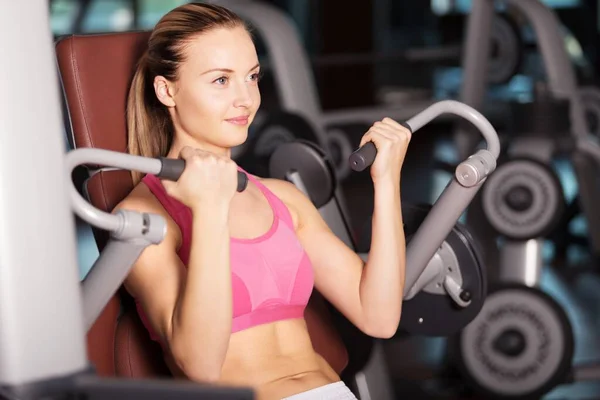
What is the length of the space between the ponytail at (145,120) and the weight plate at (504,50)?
1.96 m

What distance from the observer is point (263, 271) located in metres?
1.15

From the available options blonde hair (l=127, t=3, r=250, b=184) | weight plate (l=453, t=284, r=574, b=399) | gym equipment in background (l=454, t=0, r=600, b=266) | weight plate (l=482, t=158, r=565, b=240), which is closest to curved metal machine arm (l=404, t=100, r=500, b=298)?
blonde hair (l=127, t=3, r=250, b=184)

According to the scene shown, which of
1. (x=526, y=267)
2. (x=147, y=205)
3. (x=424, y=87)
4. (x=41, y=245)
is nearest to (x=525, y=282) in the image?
(x=526, y=267)

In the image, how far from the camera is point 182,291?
42.6 inches

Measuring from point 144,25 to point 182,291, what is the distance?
6921mm

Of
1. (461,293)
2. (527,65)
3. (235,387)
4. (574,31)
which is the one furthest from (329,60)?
(235,387)

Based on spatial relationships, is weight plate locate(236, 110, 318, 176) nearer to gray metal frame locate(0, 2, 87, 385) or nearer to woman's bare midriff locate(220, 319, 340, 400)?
woman's bare midriff locate(220, 319, 340, 400)

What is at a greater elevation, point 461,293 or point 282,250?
point 282,250

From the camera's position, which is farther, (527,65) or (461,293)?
(527,65)

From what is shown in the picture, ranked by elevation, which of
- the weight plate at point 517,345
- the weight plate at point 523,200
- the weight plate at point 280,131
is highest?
the weight plate at point 280,131

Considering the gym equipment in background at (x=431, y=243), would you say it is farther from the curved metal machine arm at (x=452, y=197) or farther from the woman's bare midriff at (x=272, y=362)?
the woman's bare midriff at (x=272, y=362)

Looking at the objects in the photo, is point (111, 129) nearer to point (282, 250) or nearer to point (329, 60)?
point (282, 250)

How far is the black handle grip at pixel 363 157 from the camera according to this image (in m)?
1.11

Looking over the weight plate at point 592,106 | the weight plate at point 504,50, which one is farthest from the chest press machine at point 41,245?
the weight plate at point 592,106
